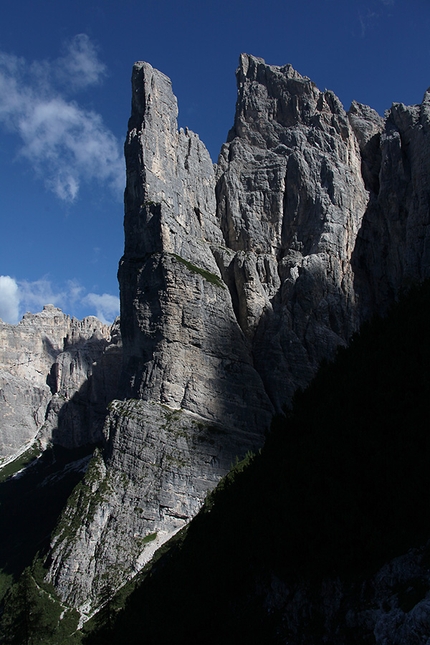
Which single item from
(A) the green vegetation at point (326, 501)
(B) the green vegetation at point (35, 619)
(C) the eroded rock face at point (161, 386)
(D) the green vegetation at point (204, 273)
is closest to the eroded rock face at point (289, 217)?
(C) the eroded rock face at point (161, 386)

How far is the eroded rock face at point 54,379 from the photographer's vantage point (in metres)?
111

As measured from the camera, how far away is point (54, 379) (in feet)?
429

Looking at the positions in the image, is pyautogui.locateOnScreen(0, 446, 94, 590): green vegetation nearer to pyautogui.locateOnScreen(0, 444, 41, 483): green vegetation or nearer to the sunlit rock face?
pyautogui.locateOnScreen(0, 444, 41, 483): green vegetation

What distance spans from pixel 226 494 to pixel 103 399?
79211 millimetres

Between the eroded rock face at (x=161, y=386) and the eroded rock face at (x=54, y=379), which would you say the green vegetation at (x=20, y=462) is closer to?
the eroded rock face at (x=54, y=379)

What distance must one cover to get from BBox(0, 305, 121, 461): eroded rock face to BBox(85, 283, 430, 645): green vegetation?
272 ft

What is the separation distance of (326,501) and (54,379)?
119621 mm

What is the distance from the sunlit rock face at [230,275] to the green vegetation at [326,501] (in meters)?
28.7

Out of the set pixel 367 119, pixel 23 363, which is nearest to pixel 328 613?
pixel 367 119

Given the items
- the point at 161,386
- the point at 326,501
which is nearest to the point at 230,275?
the point at 161,386

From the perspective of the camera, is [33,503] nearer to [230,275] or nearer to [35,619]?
[230,275]

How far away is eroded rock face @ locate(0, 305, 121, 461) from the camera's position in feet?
363

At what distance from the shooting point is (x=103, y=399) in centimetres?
10862

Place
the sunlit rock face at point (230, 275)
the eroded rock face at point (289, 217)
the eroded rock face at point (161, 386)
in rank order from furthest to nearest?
the eroded rock face at point (289, 217) → the sunlit rock face at point (230, 275) → the eroded rock face at point (161, 386)
